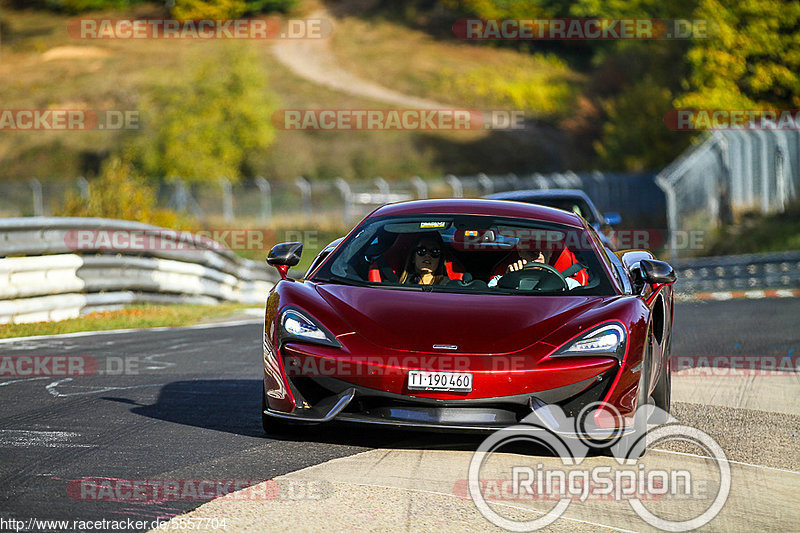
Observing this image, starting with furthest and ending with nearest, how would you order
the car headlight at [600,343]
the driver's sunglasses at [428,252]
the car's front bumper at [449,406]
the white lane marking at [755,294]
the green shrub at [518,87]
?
the green shrub at [518,87] → the white lane marking at [755,294] → the driver's sunglasses at [428,252] → the car headlight at [600,343] → the car's front bumper at [449,406]

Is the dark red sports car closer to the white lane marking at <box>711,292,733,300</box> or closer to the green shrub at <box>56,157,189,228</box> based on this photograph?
the green shrub at <box>56,157,189,228</box>

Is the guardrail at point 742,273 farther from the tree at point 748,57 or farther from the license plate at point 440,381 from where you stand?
the license plate at point 440,381

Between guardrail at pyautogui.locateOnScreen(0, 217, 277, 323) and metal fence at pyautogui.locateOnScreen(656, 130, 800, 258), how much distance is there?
14355mm

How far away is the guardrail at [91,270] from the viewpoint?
42.2 ft

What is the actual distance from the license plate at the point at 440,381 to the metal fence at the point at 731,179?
76.3 feet

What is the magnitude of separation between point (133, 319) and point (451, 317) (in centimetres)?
886

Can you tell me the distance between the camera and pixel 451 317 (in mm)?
6527

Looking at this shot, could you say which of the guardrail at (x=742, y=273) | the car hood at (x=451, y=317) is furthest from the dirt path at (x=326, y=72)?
the car hood at (x=451, y=317)

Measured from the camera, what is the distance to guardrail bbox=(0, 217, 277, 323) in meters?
12.9

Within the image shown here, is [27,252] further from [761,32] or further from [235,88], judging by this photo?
[235,88]

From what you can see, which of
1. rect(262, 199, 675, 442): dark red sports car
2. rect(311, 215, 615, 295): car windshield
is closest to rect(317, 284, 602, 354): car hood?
rect(262, 199, 675, 442): dark red sports car

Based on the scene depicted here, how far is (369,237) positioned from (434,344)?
1.70 meters

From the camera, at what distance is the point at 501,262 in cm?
804

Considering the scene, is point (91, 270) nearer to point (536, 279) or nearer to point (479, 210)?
point (479, 210)
